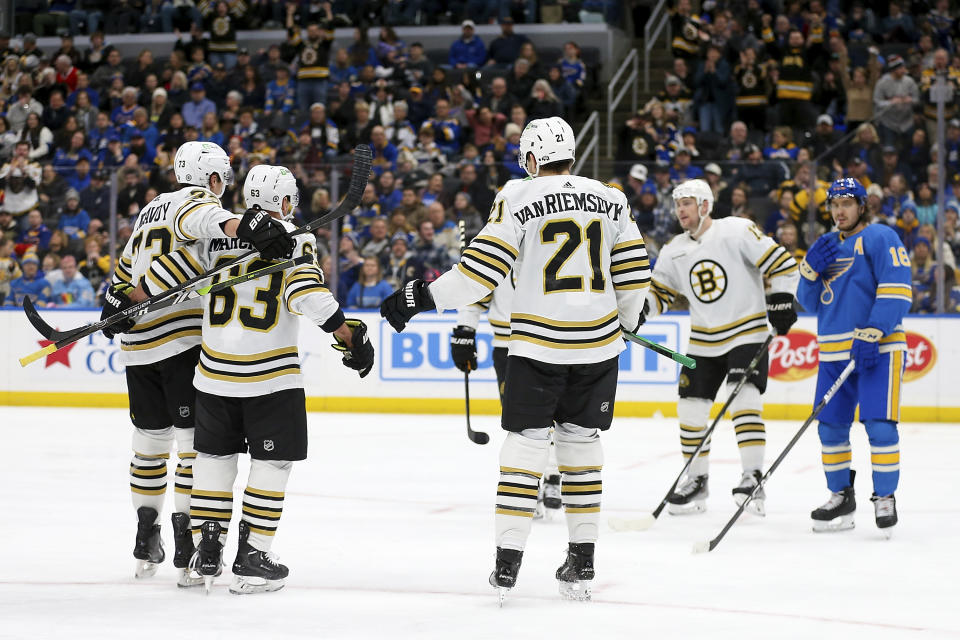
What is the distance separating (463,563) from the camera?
455cm

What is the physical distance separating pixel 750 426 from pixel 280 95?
9.31m

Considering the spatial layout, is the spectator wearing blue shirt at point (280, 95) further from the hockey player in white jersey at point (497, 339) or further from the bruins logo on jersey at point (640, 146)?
the hockey player in white jersey at point (497, 339)

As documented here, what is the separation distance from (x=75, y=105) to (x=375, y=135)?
3944mm

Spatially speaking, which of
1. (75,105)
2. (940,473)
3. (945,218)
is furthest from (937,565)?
(75,105)

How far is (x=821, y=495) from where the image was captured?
6223mm

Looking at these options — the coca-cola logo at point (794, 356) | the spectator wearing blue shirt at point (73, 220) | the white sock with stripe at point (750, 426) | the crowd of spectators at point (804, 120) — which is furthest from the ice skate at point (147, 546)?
the spectator wearing blue shirt at point (73, 220)

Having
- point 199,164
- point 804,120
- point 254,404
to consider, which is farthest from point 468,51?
point 254,404

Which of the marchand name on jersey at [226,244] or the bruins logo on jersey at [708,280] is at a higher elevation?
the marchand name on jersey at [226,244]

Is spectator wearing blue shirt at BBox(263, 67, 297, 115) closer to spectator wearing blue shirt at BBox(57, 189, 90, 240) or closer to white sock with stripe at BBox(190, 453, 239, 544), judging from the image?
spectator wearing blue shirt at BBox(57, 189, 90, 240)

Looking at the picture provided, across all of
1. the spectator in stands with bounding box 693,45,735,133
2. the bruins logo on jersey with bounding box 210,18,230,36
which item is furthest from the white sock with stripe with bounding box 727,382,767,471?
the bruins logo on jersey with bounding box 210,18,230,36

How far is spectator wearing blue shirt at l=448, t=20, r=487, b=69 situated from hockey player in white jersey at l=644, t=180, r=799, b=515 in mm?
8802

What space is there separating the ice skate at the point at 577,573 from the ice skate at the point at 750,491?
1572 millimetres

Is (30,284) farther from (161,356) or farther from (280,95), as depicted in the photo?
(161,356)

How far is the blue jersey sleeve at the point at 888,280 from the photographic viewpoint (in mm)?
5051
